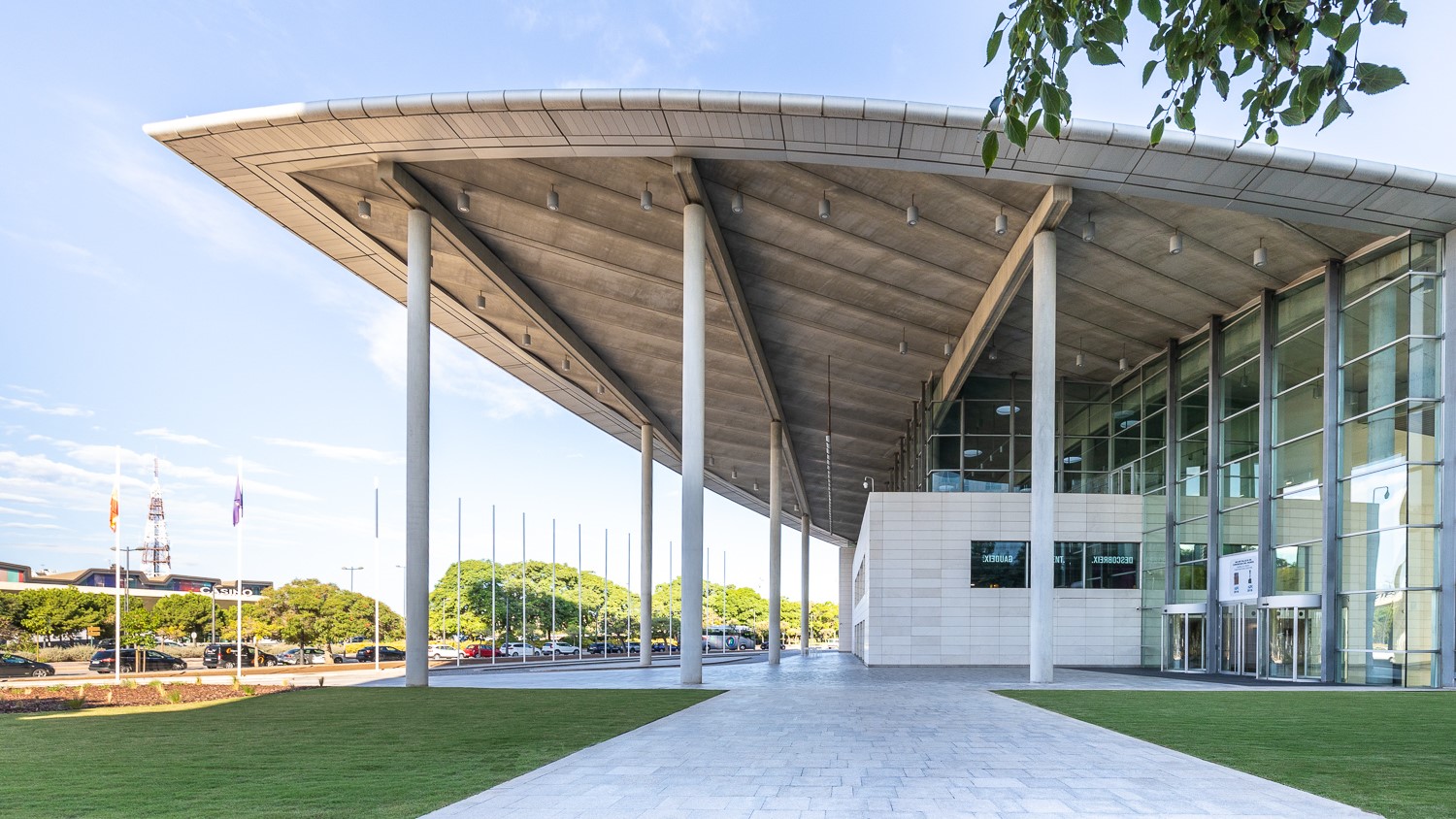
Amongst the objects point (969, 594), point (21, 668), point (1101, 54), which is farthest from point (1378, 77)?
point (21, 668)

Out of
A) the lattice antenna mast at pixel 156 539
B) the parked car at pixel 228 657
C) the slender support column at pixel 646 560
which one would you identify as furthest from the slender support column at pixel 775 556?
the lattice antenna mast at pixel 156 539

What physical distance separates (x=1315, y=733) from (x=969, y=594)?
1940 cm

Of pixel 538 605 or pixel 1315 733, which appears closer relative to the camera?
pixel 1315 733

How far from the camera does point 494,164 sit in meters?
22.5

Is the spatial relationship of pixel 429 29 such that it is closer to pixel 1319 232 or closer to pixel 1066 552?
pixel 1319 232

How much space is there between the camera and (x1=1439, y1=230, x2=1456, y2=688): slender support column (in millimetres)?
20359

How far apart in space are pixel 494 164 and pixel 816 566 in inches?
3571

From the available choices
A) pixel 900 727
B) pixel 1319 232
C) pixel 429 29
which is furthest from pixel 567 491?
pixel 900 727

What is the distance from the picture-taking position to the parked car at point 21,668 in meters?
36.9

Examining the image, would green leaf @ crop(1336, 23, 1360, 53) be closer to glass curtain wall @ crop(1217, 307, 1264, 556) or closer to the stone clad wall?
glass curtain wall @ crop(1217, 307, 1264, 556)

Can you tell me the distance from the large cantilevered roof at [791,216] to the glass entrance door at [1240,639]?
754 centimetres

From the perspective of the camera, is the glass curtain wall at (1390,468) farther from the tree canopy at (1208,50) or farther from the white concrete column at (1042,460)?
the tree canopy at (1208,50)

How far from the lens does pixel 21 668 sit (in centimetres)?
3762

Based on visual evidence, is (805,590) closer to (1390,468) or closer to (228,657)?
(228,657)
